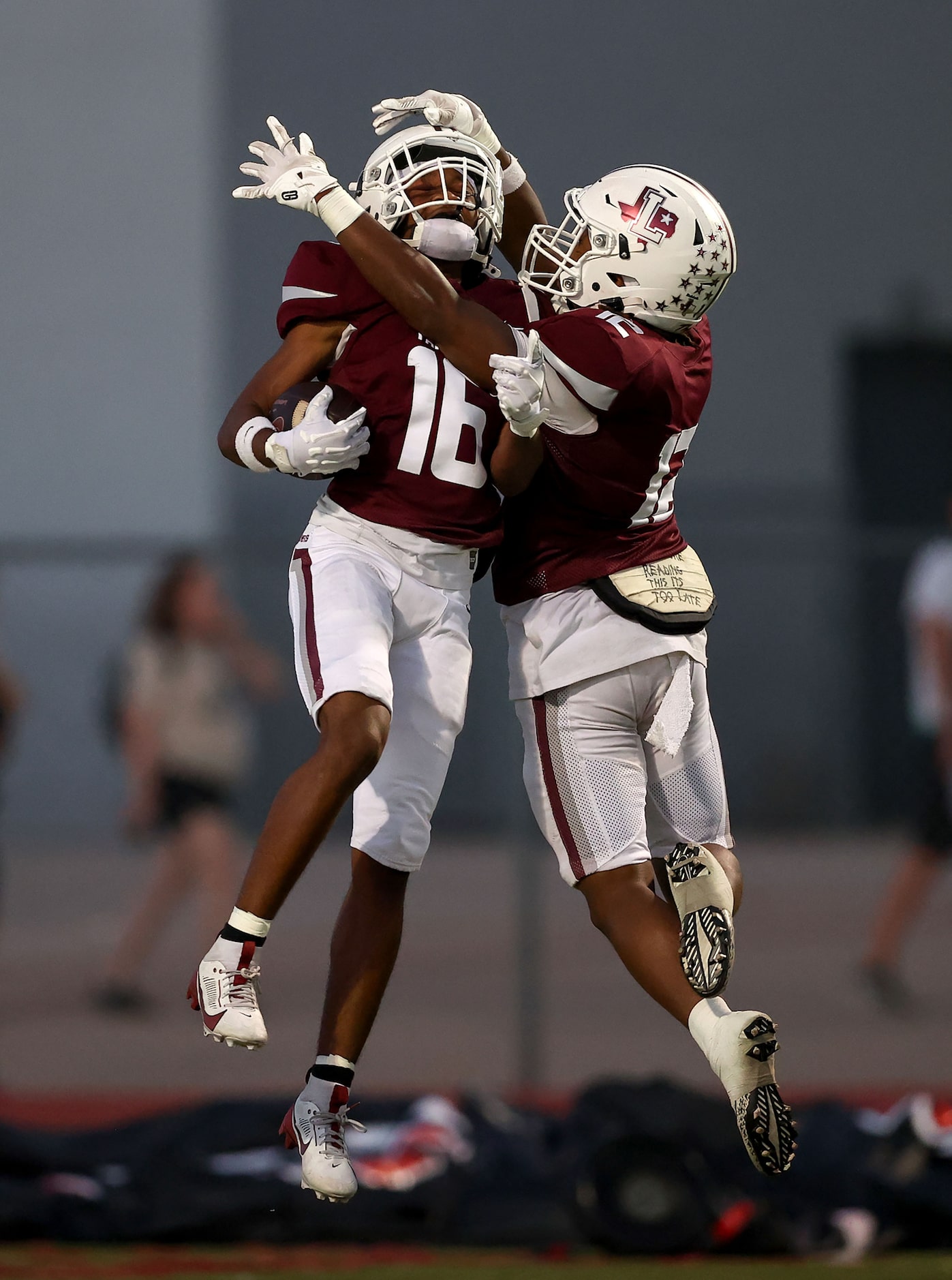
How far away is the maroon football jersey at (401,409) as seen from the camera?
118 inches

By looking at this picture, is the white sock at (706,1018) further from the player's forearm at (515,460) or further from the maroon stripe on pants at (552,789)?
the player's forearm at (515,460)

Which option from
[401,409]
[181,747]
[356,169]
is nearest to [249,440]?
[401,409]

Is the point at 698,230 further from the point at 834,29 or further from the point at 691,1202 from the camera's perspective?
the point at 834,29

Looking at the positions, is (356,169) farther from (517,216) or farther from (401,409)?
(401,409)

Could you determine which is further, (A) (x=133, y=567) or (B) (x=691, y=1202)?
(A) (x=133, y=567)

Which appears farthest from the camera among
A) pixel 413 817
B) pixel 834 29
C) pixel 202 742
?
pixel 834 29

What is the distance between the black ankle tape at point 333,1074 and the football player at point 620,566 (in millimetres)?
494

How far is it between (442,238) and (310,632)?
67 cm

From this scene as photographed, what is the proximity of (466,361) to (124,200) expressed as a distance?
7.89 meters

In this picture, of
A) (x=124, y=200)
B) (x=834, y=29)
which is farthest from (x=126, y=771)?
(x=834, y=29)

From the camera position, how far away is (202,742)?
280 inches

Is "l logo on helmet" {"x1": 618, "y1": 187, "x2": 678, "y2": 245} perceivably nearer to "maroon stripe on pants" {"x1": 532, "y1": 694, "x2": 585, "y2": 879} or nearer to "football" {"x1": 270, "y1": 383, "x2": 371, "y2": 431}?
"football" {"x1": 270, "y1": 383, "x2": 371, "y2": 431}

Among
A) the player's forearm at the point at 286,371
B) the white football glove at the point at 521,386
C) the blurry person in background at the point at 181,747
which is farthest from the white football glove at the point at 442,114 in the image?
the blurry person in background at the point at 181,747

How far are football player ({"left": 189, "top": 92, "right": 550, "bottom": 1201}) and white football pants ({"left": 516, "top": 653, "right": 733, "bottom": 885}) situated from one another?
0.17 meters
